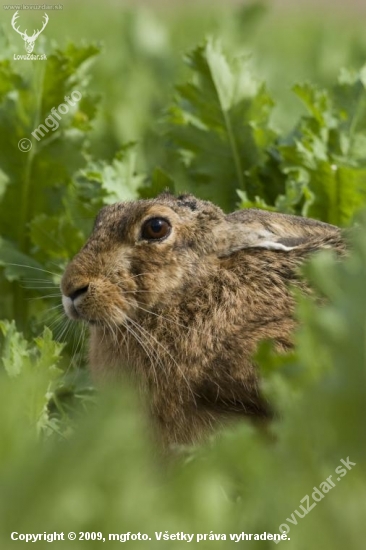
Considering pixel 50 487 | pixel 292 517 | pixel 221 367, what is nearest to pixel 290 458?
pixel 292 517

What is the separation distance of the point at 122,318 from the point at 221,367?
0.38 meters

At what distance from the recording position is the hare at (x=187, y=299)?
3456 mm

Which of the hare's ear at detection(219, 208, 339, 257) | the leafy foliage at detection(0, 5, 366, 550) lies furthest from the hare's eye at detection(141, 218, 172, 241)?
the leafy foliage at detection(0, 5, 366, 550)

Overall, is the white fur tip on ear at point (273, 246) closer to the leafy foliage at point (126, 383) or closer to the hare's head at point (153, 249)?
the hare's head at point (153, 249)

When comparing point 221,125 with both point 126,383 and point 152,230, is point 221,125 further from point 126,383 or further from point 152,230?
point 126,383

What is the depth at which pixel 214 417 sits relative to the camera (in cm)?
345

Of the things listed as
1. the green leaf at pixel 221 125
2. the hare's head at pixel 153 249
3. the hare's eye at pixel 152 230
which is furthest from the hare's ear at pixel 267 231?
the green leaf at pixel 221 125

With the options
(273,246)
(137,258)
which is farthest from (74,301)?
(273,246)

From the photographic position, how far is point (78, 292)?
3.64 meters

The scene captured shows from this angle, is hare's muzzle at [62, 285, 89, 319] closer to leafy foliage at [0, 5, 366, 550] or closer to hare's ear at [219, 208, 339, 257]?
leafy foliage at [0, 5, 366, 550]

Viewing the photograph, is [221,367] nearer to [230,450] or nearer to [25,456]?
[230,450]

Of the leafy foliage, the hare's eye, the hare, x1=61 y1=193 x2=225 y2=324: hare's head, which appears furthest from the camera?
the hare's eye

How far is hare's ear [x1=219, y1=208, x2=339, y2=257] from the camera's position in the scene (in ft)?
12.3

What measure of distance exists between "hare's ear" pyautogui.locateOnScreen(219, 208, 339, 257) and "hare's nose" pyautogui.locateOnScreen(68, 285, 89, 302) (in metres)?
0.46
